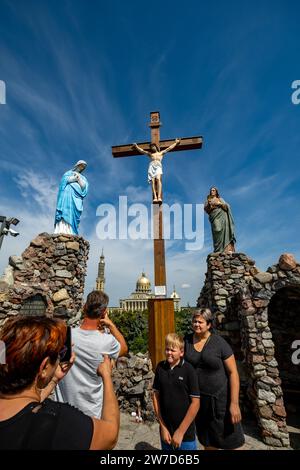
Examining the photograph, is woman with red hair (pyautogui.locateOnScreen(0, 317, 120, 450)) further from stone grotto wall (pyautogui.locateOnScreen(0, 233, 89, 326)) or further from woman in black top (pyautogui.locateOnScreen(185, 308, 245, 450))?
stone grotto wall (pyautogui.locateOnScreen(0, 233, 89, 326))

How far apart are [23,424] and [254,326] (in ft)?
16.8

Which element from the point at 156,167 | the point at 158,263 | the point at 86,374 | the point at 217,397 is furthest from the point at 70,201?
the point at 217,397

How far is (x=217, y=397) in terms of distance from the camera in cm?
252

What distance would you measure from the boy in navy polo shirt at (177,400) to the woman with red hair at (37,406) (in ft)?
4.03

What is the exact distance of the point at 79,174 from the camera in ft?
24.5

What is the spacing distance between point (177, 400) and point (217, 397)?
47 centimetres

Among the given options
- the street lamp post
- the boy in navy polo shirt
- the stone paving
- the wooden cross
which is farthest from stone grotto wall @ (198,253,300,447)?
the street lamp post

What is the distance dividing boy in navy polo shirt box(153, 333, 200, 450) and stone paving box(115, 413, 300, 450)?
2110 mm

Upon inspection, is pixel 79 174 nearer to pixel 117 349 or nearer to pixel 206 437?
pixel 117 349

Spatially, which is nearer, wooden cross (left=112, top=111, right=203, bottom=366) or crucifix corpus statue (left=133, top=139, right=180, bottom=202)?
wooden cross (left=112, top=111, right=203, bottom=366)

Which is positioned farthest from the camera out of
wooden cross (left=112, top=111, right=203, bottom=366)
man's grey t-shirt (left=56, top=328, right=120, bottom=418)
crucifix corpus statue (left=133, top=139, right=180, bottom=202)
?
crucifix corpus statue (left=133, top=139, right=180, bottom=202)

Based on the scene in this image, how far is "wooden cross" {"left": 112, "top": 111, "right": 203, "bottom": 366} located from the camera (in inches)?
179

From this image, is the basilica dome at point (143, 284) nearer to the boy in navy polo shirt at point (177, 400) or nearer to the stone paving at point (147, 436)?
the stone paving at point (147, 436)
